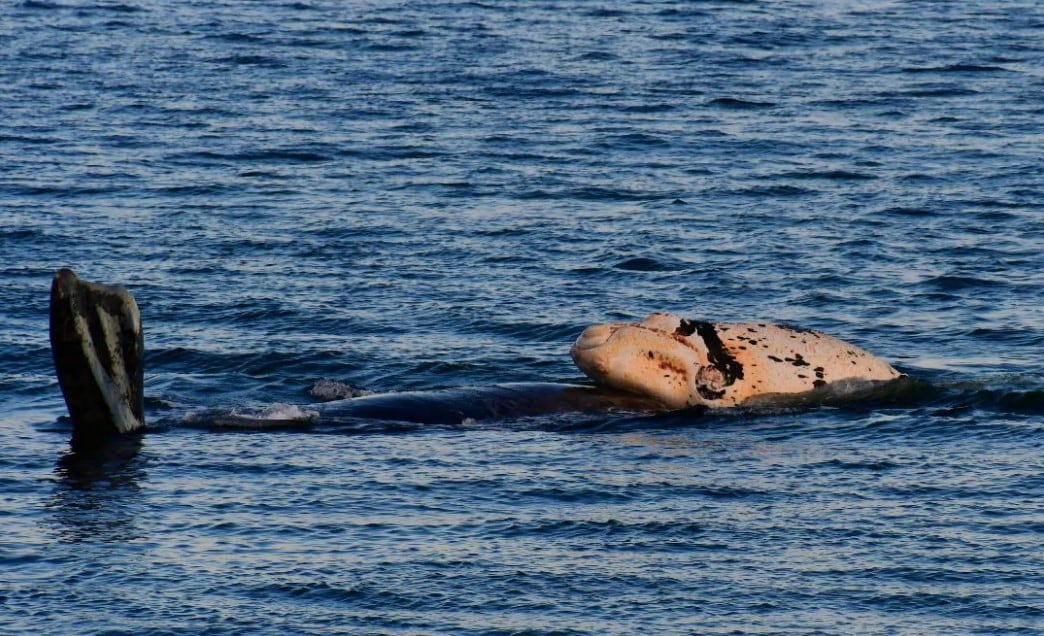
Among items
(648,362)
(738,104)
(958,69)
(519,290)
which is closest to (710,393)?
(648,362)

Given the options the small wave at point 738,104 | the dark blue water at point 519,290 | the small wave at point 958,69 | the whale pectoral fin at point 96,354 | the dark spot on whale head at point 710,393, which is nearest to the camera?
the dark blue water at point 519,290

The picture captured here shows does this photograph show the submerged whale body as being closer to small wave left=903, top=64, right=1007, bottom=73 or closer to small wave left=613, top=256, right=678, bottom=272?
small wave left=613, top=256, right=678, bottom=272

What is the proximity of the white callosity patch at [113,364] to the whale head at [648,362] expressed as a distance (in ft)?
11.2

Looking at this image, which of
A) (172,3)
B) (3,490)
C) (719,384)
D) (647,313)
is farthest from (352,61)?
(3,490)

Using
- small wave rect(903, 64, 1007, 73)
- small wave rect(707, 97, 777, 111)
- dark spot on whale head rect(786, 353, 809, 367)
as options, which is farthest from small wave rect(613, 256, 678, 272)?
small wave rect(903, 64, 1007, 73)

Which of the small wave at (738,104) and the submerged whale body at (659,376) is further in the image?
the small wave at (738,104)

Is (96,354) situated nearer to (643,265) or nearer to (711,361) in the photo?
(711,361)

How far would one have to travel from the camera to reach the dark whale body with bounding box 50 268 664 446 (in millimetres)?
13805

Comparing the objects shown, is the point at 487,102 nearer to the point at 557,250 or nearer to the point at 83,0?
the point at 557,250

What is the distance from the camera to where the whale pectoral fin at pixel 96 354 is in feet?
45.1

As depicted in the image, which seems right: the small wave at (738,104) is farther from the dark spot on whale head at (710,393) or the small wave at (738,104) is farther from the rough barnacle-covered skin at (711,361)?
the dark spot on whale head at (710,393)

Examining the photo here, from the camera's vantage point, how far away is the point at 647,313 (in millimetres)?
19750

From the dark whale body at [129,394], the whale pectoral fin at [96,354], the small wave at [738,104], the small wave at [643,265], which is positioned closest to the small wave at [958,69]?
the small wave at [738,104]

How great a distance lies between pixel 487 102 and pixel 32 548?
19.0 metres
